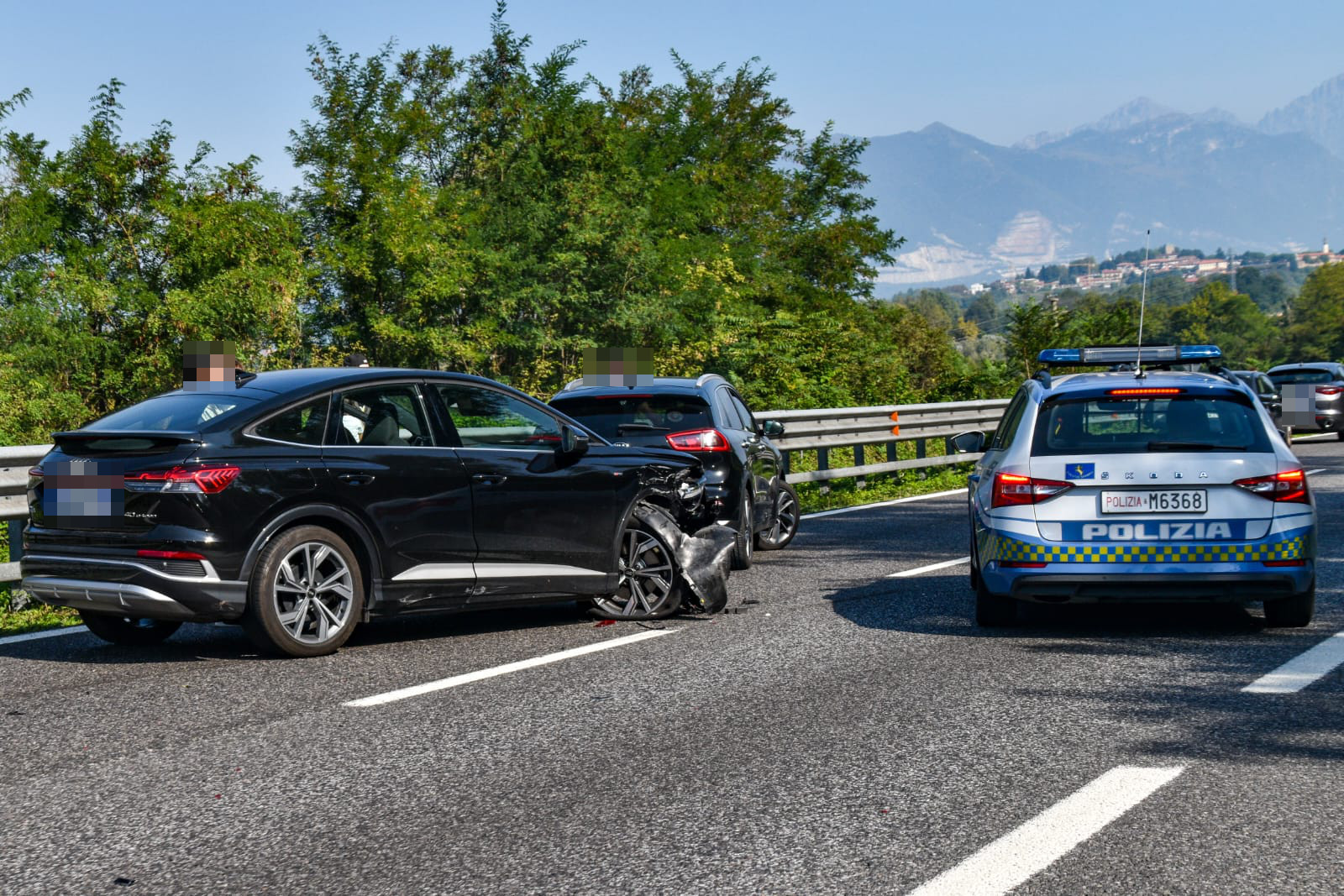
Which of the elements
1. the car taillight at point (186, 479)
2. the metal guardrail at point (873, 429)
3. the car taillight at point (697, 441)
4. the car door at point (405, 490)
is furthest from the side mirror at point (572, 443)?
the metal guardrail at point (873, 429)

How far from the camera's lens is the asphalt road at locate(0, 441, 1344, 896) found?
3863 millimetres

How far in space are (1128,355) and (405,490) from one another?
503 cm

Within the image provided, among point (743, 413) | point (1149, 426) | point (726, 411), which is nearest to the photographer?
point (1149, 426)

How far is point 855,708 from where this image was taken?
5945mm

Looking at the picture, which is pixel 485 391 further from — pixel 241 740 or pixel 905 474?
pixel 905 474

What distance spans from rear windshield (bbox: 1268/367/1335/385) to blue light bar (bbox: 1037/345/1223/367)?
900 inches

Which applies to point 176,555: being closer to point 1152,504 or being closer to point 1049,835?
point 1049,835

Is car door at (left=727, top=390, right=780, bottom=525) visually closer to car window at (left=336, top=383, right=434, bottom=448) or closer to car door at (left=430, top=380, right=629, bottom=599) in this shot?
car door at (left=430, top=380, right=629, bottom=599)

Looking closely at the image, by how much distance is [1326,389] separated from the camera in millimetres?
29625

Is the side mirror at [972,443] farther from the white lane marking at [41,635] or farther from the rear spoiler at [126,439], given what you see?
the white lane marking at [41,635]

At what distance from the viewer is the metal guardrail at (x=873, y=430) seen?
57.5 ft

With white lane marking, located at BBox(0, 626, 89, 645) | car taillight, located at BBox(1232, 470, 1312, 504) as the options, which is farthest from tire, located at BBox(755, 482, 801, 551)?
white lane marking, located at BBox(0, 626, 89, 645)

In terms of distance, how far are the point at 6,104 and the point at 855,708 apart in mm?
29863

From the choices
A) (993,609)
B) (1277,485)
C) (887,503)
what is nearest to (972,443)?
(993,609)
